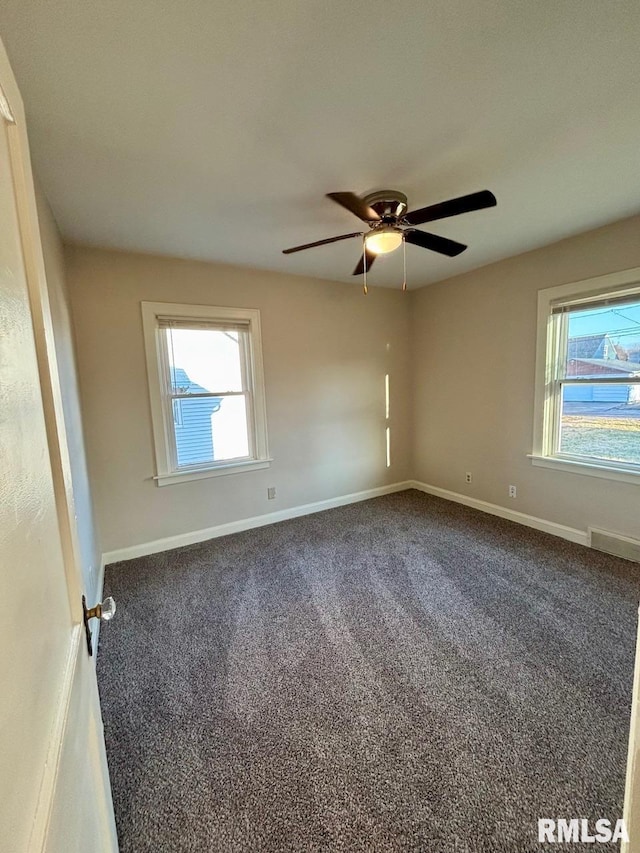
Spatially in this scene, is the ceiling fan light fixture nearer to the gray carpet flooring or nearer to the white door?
the white door

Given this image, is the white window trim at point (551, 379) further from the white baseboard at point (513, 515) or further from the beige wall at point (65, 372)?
the beige wall at point (65, 372)

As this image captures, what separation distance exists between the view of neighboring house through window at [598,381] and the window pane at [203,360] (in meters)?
2.82

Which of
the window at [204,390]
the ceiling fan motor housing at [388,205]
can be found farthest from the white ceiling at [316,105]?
the window at [204,390]

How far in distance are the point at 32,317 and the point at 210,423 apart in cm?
266

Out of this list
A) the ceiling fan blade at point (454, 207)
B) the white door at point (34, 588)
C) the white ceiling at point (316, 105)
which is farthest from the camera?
the ceiling fan blade at point (454, 207)

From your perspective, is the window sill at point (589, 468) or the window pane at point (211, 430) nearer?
the window sill at point (589, 468)

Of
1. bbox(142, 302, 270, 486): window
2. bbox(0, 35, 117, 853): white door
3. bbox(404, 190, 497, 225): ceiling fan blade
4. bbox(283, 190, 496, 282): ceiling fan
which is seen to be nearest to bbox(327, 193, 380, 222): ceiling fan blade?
bbox(283, 190, 496, 282): ceiling fan

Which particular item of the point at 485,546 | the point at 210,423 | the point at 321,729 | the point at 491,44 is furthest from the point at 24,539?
the point at 485,546

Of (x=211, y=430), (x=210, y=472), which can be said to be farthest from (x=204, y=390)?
(x=210, y=472)

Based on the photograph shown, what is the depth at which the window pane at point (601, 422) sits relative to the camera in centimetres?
271

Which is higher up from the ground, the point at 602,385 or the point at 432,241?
the point at 432,241

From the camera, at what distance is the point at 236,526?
3492 millimetres

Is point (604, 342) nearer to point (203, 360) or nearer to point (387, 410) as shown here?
point (387, 410)

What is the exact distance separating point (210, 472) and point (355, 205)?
246 cm
